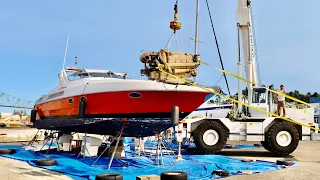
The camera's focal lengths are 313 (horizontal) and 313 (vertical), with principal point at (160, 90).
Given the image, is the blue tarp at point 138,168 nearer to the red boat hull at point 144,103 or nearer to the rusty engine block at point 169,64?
the red boat hull at point 144,103

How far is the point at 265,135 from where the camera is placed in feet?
39.9

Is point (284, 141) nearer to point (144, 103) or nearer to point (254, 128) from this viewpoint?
point (254, 128)

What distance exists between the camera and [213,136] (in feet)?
39.7

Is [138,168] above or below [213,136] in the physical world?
below

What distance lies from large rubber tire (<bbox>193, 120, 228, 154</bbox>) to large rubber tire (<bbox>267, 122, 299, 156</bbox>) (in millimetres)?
1721

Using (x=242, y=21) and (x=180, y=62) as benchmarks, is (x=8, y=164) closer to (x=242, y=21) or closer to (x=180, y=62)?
(x=180, y=62)

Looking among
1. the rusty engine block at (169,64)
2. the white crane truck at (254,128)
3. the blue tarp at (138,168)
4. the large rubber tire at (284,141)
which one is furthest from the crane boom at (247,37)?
the rusty engine block at (169,64)

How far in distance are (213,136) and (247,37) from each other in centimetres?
498

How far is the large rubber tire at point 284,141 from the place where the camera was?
11.7 m

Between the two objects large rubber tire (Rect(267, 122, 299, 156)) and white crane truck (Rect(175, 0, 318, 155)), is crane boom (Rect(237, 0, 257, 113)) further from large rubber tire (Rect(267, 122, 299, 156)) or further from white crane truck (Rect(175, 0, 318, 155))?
large rubber tire (Rect(267, 122, 299, 156))

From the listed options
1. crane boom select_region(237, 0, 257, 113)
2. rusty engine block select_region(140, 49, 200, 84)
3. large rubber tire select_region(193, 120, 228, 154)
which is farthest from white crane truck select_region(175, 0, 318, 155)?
rusty engine block select_region(140, 49, 200, 84)

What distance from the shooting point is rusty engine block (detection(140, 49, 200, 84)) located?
808cm

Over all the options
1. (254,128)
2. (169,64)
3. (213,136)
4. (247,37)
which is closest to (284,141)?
(254,128)

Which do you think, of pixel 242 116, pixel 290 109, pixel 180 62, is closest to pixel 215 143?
pixel 242 116
